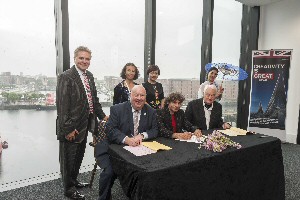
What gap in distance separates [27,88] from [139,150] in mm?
2002

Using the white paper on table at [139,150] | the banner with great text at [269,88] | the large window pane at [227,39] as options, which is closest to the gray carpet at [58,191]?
the white paper on table at [139,150]

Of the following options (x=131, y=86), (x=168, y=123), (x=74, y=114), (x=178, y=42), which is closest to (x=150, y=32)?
(x=178, y=42)

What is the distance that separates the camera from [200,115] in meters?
2.98

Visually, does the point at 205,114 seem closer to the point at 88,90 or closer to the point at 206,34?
the point at 88,90

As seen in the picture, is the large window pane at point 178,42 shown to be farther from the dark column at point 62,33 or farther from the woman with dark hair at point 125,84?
the dark column at point 62,33

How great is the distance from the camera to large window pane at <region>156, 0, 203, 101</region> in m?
4.16

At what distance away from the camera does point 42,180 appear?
3.14 meters

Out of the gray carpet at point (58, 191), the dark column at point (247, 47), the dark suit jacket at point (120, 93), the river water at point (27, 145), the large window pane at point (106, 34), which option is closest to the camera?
the gray carpet at point (58, 191)

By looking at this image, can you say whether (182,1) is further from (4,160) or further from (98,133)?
(4,160)

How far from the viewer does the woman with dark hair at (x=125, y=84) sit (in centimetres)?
305

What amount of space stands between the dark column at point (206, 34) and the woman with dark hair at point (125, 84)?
2.45 metres

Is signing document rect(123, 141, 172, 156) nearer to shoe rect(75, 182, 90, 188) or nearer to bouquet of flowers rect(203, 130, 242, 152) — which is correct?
bouquet of flowers rect(203, 130, 242, 152)

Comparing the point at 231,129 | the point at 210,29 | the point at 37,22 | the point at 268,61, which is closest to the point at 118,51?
the point at 37,22

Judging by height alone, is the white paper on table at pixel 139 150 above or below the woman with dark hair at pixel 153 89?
below
